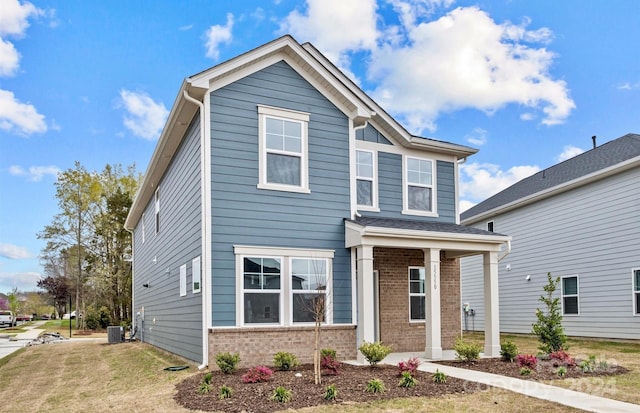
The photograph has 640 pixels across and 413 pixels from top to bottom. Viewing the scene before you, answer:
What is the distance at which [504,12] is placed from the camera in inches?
675

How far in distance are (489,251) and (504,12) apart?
8452mm

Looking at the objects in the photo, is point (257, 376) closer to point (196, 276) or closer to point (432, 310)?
point (196, 276)

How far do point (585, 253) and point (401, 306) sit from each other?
7803 millimetres

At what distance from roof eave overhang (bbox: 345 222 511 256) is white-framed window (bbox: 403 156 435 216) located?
1.94m

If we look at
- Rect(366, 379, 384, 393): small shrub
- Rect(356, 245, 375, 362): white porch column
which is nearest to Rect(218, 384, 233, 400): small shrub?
Rect(366, 379, 384, 393): small shrub

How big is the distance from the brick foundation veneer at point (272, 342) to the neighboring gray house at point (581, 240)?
375 inches

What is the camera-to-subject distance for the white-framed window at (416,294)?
46.8 feet

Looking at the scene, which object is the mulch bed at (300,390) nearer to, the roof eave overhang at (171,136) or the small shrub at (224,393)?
the small shrub at (224,393)

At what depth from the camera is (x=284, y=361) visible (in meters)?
10.3

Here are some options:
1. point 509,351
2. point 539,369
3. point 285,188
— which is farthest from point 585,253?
point 285,188

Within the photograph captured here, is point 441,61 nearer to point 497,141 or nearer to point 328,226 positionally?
point 497,141

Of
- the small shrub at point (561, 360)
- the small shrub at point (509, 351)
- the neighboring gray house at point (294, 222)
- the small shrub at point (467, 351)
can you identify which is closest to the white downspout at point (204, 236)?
the neighboring gray house at point (294, 222)

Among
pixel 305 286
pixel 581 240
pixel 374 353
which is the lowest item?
pixel 374 353

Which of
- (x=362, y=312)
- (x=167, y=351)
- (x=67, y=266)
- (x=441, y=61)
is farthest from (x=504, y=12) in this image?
(x=67, y=266)
